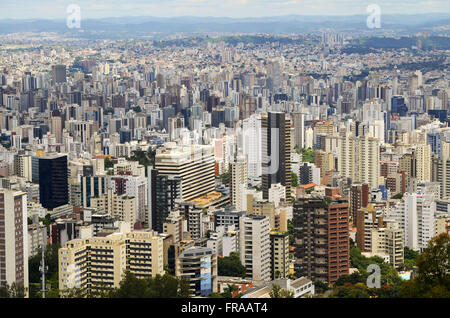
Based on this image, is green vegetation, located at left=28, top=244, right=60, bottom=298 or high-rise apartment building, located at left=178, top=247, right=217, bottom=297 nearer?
green vegetation, located at left=28, top=244, right=60, bottom=298

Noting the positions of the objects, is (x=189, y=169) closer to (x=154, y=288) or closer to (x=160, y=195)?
(x=160, y=195)

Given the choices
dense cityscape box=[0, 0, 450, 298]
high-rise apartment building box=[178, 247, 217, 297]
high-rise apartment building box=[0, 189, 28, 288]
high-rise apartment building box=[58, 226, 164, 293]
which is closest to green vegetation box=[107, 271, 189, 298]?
dense cityscape box=[0, 0, 450, 298]

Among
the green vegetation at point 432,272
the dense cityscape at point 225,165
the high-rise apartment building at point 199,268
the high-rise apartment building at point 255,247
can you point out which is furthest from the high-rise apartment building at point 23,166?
the green vegetation at point 432,272

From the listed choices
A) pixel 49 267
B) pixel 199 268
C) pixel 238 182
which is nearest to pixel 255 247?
pixel 199 268

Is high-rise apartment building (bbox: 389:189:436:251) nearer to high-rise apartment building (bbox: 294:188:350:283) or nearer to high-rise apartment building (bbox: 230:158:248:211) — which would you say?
high-rise apartment building (bbox: 294:188:350:283)

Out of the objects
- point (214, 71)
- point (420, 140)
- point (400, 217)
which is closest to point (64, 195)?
point (400, 217)

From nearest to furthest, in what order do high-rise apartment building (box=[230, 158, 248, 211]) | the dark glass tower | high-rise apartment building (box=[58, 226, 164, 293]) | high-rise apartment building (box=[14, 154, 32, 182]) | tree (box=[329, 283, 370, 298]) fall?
tree (box=[329, 283, 370, 298]) → high-rise apartment building (box=[58, 226, 164, 293]) → high-rise apartment building (box=[230, 158, 248, 211]) → the dark glass tower → high-rise apartment building (box=[14, 154, 32, 182])
